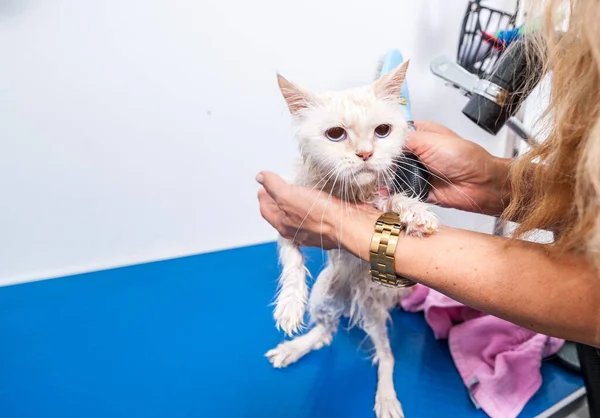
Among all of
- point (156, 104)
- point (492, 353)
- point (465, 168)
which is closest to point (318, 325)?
point (492, 353)

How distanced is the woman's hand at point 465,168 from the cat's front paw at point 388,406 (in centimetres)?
51

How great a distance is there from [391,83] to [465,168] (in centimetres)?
33

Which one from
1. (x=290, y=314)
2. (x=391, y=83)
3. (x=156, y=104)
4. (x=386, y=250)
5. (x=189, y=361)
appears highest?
(x=391, y=83)

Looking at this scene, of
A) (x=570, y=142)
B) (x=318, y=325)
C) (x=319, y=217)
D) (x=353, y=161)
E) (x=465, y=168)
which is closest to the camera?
(x=570, y=142)

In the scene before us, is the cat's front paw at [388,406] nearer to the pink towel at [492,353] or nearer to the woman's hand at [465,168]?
the pink towel at [492,353]

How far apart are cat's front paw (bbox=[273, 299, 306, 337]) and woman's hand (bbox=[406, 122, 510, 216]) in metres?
0.45

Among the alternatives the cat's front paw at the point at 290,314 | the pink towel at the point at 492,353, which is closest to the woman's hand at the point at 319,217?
the cat's front paw at the point at 290,314

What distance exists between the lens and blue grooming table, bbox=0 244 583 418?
85cm

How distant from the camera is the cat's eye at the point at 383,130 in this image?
2.15ft

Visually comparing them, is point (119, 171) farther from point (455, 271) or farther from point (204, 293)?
point (455, 271)

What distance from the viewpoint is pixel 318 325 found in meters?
1.00

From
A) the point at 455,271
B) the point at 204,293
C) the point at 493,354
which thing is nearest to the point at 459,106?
the point at 493,354

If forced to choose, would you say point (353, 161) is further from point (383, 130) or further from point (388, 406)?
point (388, 406)

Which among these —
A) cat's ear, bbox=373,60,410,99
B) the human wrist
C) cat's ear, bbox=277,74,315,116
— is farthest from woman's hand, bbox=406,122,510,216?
cat's ear, bbox=277,74,315,116
